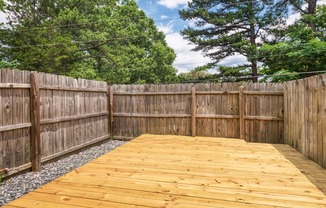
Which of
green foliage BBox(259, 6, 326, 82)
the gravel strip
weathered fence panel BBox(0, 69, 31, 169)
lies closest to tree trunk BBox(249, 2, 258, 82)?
green foliage BBox(259, 6, 326, 82)

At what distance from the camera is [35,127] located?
13.2 ft

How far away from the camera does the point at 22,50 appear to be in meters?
13.0

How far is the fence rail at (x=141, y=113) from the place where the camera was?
367 centimetres

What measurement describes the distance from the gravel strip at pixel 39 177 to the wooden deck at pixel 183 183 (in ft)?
3.04

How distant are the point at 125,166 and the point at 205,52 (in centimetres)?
1236

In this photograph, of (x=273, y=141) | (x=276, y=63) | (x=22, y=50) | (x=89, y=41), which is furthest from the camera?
(x=89, y=41)

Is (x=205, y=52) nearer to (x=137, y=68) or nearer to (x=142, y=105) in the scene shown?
(x=137, y=68)

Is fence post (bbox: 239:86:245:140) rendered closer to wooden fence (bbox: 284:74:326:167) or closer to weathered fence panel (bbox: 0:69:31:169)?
wooden fence (bbox: 284:74:326:167)

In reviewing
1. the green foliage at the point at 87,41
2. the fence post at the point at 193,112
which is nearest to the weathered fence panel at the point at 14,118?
the fence post at the point at 193,112

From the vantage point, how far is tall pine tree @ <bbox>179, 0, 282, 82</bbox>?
12.5 meters

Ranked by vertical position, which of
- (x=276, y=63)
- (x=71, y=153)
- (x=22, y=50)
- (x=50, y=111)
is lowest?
(x=71, y=153)

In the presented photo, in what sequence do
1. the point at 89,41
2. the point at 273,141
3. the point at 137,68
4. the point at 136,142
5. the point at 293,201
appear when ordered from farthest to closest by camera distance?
the point at 137,68
the point at 89,41
the point at 273,141
the point at 136,142
the point at 293,201

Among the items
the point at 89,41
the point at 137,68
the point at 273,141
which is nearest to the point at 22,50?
the point at 89,41

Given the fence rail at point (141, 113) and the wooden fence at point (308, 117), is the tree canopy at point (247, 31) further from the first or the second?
the wooden fence at point (308, 117)
